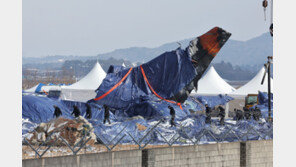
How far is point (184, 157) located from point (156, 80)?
773 inches

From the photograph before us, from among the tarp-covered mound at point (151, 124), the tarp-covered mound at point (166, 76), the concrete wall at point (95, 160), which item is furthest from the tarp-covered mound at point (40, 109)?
the concrete wall at point (95, 160)

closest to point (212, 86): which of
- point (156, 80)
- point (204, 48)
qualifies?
point (204, 48)

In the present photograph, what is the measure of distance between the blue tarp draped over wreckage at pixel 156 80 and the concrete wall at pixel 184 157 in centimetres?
1714

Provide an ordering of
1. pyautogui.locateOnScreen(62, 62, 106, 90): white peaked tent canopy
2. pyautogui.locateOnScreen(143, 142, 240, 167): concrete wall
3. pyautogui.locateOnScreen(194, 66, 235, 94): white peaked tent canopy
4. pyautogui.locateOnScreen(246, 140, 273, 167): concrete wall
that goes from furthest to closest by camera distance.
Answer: pyautogui.locateOnScreen(62, 62, 106, 90): white peaked tent canopy
pyautogui.locateOnScreen(194, 66, 235, 94): white peaked tent canopy
pyautogui.locateOnScreen(246, 140, 273, 167): concrete wall
pyautogui.locateOnScreen(143, 142, 240, 167): concrete wall

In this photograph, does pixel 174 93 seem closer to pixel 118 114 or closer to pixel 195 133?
pixel 118 114

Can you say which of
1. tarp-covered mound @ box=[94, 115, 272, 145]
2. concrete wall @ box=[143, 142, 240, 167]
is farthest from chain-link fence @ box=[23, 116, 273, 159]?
concrete wall @ box=[143, 142, 240, 167]

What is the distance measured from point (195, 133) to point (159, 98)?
12.2 m

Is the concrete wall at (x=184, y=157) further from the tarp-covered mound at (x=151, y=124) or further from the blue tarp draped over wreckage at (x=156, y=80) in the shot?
the blue tarp draped over wreckage at (x=156, y=80)

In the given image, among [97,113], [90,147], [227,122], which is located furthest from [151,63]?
[90,147]

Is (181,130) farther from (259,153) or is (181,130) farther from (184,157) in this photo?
(184,157)

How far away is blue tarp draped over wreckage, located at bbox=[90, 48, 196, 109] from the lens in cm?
3133

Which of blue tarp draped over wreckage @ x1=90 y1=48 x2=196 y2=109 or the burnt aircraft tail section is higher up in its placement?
the burnt aircraft tail section

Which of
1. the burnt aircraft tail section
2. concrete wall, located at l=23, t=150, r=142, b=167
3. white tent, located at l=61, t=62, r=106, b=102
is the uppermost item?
the burnt aircraft tail section

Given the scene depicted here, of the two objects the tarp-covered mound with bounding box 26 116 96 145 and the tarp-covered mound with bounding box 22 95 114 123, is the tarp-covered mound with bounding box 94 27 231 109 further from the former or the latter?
the tarp-covered mound with bounding box 26 116 96 145
